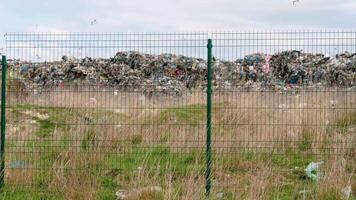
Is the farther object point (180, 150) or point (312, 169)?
point (180, 150)

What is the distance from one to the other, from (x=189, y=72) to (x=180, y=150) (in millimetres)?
6223

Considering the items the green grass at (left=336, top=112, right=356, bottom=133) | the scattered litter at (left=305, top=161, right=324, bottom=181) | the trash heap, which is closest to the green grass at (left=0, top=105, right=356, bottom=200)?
the green grass at (left=336, top=112, right=356, bottom=133)

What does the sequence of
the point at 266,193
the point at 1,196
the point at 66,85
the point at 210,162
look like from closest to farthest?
the point at 266,193, the point at 1,196, the point at 210,162, the point at 66,85

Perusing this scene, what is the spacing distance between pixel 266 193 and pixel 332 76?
26.3 feet

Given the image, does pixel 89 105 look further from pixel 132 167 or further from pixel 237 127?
pixel 237 127

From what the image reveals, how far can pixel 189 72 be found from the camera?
Result: 16.4m

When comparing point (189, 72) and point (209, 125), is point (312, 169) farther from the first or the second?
point (189, 72)

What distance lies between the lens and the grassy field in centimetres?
809

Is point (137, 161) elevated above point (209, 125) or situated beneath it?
situated beneath

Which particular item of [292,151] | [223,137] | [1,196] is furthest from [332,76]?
[1,196]

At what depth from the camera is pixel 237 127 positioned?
10.7 m

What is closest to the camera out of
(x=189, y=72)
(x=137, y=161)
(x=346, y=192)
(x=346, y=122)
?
(x=346, y=192)

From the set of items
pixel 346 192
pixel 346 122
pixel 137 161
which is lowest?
pixel 346 192

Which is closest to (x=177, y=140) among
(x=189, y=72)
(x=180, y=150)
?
(x=180, y=150)
